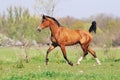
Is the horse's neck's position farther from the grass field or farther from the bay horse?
the grass field

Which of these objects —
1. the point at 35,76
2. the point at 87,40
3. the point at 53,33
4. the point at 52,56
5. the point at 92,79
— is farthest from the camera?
the point at 52,56

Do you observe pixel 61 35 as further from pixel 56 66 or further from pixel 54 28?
pixel 56 66

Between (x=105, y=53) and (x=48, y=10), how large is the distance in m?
5.64

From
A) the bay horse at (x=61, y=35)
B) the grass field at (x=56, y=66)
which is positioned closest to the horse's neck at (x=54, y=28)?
the bay horse at (x=61, y=35)

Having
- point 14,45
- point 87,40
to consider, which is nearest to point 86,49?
point 87,40

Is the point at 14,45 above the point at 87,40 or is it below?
below

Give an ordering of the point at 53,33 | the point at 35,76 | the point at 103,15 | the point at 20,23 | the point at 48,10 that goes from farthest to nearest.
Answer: the point at 103,15
the point at 20,23
the point at 48,10
the point at 53,33
the point at 35,76

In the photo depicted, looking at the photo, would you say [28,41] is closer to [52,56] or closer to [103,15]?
[52,56]

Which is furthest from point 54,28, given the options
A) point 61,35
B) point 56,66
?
point 56,66

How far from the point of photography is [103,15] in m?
91.8

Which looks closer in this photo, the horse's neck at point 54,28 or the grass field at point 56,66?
the grass field at point 56,66

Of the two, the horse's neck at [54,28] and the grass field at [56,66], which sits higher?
the horse's neck at [54,28]

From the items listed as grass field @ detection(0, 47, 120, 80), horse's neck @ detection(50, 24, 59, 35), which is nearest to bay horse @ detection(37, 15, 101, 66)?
horse's neck @ detection(50, 24, 59, 35)

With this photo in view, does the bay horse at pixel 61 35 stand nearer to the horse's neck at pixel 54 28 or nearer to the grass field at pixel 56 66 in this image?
the horse's neck at pixel 54 28
